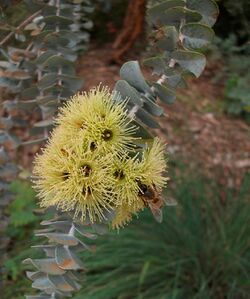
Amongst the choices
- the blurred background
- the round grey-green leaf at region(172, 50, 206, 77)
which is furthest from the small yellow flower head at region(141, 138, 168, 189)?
the blurred background

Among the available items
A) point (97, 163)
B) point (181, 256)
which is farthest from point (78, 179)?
point (181, 256)

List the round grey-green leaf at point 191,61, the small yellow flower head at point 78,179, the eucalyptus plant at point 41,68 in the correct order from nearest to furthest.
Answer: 1. the small yellow flower head at point 78,179
2. the round grey-green leaf at point 191,61
3. the eucalyptus plant at point 41,68

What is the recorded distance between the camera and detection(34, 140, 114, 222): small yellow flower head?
2.13 ft

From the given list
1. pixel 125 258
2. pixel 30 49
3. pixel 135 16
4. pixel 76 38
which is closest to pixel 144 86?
pixel 76 38

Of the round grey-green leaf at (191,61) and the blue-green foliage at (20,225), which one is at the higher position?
the round grey-green leaf at (191,61)

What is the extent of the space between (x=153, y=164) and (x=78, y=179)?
11 centimetres

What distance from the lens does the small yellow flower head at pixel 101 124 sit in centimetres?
66

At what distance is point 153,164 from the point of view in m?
0.72

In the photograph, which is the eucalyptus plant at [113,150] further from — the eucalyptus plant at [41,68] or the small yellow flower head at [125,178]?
the eucalyptus plant at [41,68]

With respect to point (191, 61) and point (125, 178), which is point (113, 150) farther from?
point (191, 61)

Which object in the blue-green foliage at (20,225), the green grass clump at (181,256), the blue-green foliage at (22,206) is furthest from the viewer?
the blue-green foliage at (22,206)

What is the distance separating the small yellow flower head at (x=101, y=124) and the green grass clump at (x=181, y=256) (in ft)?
4.06

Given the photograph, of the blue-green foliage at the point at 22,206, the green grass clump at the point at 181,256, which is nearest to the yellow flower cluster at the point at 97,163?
the green grass clump at the point at 181,256

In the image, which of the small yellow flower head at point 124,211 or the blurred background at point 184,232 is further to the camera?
the blurred background at point 184,232
